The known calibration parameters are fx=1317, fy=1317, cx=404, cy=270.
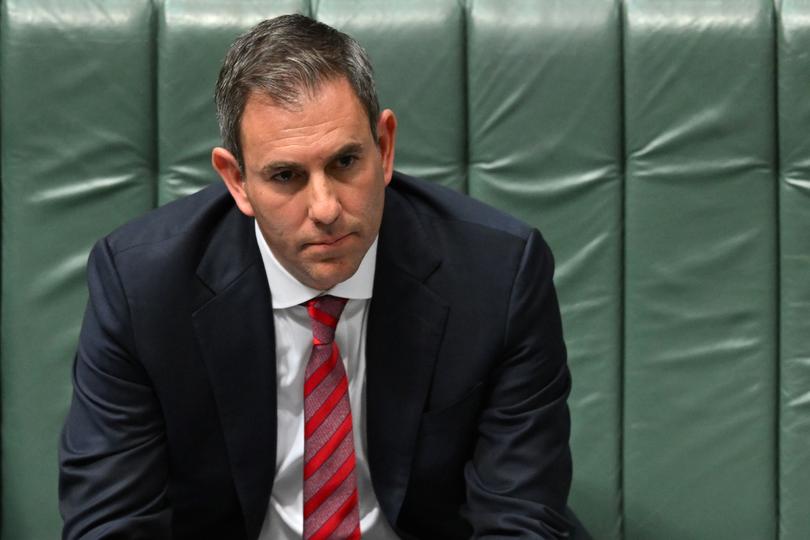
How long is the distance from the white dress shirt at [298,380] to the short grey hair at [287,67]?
18cm

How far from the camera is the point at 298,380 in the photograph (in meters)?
1.60

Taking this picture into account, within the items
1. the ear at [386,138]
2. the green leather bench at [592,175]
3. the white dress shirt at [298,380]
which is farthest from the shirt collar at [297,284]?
the green leather bench at [592,175]

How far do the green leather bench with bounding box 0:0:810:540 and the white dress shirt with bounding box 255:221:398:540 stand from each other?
413 millimetres

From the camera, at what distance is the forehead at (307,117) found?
140 cm

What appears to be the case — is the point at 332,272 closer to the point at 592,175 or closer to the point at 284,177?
the point at 284,177

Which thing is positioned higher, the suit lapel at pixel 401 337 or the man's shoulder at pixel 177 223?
the man's shoulder at pixel 177 223

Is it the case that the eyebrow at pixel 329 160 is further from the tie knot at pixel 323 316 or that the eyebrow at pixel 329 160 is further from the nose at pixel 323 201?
the tie knot at pixel 323 316

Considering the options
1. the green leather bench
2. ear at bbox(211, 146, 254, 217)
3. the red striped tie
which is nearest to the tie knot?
the red striped tie

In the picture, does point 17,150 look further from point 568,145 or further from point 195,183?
point 568,145

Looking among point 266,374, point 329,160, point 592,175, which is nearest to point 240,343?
point 266,374

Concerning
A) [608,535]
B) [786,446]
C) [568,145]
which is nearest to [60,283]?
[568,145]

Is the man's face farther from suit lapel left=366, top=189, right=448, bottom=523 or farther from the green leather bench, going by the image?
the green leather bench

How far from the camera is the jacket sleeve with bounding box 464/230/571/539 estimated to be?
1.54 meters

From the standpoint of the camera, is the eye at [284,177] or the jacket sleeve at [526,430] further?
the jacket sleeve at [526,430]
